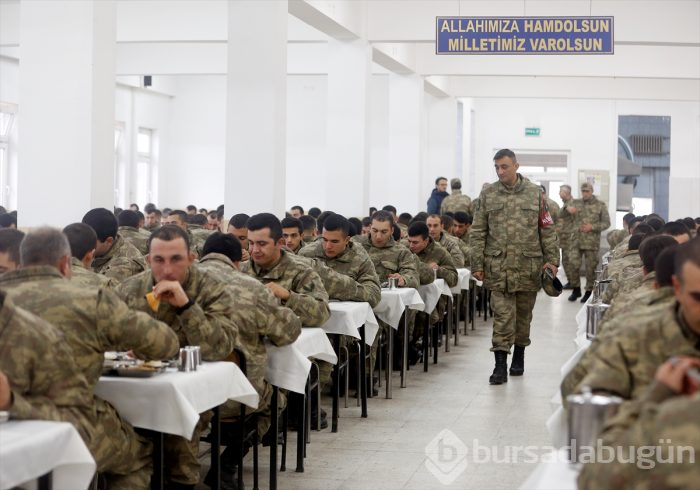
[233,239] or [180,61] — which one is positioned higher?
[180,61]

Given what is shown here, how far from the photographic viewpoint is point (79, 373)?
4027mm

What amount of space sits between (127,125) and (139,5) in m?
8.02

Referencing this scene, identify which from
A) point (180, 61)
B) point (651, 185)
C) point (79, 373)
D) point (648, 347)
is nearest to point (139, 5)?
point (180, 61)

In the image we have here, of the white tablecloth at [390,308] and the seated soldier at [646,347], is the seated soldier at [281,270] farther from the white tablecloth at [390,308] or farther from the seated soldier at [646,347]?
the seated soldier at [646,347]

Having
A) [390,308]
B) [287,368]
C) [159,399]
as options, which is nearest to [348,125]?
[390,308]

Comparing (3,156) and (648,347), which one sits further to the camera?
(3,156)

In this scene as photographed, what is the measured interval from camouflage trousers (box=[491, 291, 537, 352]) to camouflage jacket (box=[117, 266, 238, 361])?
434cm

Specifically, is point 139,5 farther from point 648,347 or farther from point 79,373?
point 648,347

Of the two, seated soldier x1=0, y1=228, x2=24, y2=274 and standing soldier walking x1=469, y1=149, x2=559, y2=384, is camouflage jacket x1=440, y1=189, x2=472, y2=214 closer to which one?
standing soldier walking x1=469, y1=149, x2=559, y2=384

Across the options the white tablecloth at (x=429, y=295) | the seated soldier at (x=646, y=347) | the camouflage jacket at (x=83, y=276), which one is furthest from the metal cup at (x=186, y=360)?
the white tablecloth at (x=429, y=295)

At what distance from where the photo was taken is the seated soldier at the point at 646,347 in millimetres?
3125

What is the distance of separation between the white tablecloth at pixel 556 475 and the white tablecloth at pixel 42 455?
1.48 meters

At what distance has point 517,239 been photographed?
9234 mm

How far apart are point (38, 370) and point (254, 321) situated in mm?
1899
